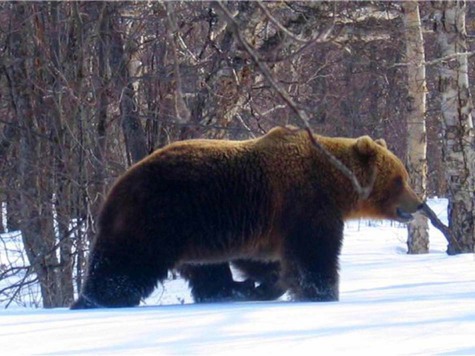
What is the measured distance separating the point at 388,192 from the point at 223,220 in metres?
1.59

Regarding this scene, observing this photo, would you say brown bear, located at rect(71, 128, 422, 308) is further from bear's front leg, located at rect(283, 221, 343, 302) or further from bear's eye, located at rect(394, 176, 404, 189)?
bear's eye, located at rect(394, 176, 404, 189)

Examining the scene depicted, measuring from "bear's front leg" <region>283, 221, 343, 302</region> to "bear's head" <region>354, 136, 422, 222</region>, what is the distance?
69cm

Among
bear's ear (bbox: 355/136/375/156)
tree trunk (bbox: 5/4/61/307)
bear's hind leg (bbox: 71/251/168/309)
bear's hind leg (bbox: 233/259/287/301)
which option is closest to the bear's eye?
bear's ear (bbox: 355/136/375/156)

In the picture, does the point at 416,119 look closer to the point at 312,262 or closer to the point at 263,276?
the point at 263,276

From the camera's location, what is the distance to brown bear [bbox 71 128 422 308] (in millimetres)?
6863

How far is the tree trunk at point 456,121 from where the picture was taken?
40.8 feet

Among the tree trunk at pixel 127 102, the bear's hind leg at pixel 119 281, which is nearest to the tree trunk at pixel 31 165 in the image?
the tree trunk at pixel 127 102

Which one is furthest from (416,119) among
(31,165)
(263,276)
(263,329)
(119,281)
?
(263,329)

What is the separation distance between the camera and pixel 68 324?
5516 millimetres

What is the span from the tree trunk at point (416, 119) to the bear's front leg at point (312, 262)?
646cm

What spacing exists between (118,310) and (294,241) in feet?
4.48

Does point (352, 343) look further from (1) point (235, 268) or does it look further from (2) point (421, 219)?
(2) point (421, 219)

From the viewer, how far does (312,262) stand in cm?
721

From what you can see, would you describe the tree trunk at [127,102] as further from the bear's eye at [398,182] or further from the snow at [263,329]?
the snow at [263,329]
